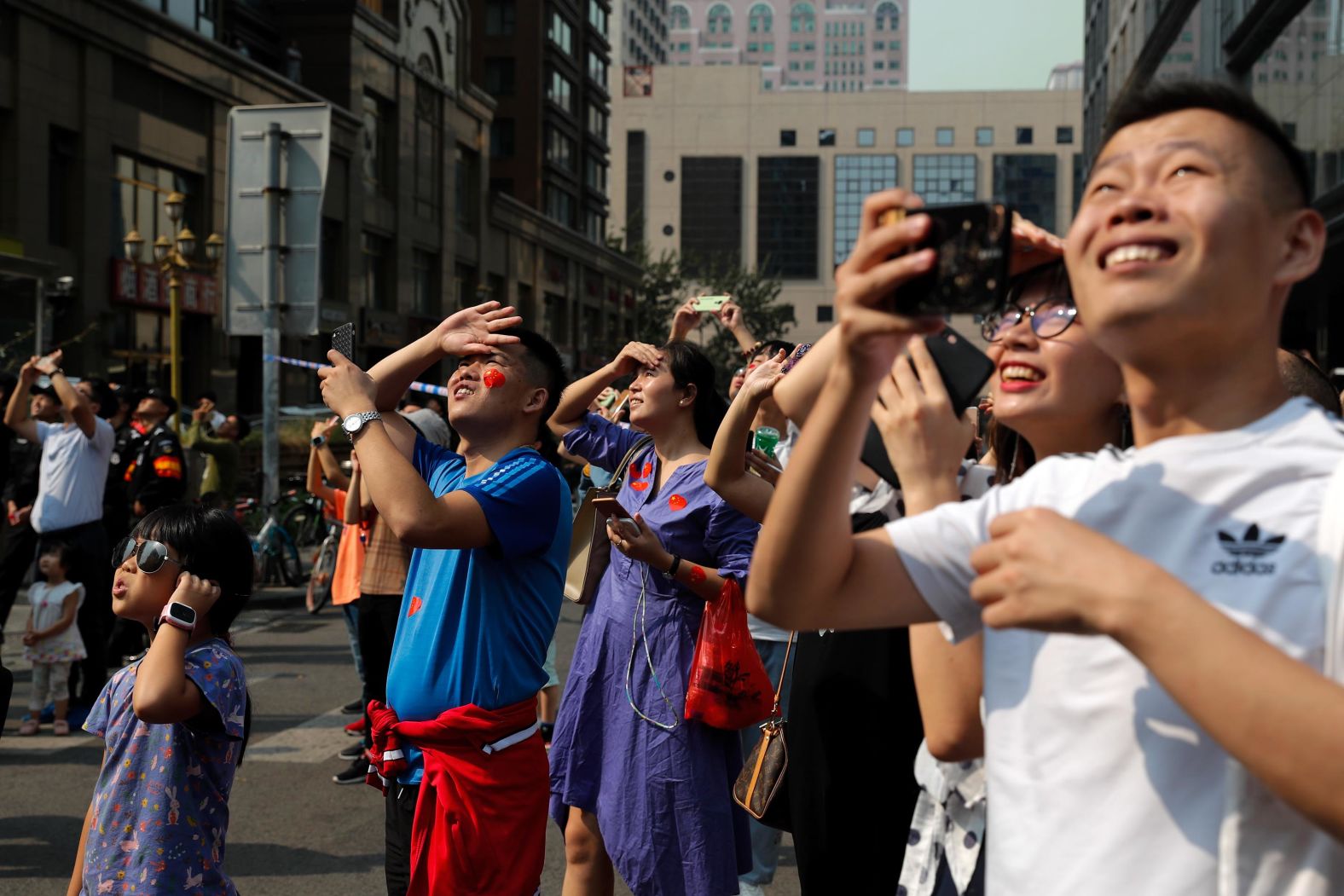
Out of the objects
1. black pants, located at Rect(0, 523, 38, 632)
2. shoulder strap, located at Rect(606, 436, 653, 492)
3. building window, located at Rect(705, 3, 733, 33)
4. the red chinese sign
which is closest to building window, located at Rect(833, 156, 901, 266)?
building window, located at Rect(705, 3, 733, 33)

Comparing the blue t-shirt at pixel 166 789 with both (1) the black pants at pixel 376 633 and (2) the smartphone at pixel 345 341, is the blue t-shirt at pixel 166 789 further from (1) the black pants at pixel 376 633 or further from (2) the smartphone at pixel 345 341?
(1) the black pants at pixel 376 633

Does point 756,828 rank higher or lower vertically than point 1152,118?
lower

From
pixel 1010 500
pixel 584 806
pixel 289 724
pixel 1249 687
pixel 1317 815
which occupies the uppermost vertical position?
pixel 1010 500

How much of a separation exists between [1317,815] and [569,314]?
5179 centimetres

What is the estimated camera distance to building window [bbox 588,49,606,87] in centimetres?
6122

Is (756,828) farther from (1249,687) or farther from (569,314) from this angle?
(569,314)

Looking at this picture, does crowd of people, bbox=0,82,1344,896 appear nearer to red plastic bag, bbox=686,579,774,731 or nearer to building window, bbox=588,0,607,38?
red plastic bag, bbox=686,579,774,731

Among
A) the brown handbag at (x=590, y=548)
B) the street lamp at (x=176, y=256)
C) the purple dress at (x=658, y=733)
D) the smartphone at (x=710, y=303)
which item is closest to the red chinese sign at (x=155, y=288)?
the street lamp at (x=176, y=256)

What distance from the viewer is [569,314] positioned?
52.4 meters

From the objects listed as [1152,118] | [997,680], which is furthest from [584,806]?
[1152,118]

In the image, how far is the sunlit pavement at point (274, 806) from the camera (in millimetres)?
4961

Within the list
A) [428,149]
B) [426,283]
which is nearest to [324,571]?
[426,283]

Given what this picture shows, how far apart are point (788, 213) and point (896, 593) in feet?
370

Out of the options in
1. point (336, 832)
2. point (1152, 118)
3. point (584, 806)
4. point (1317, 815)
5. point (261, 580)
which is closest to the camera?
Answer: point (1317, 815)
